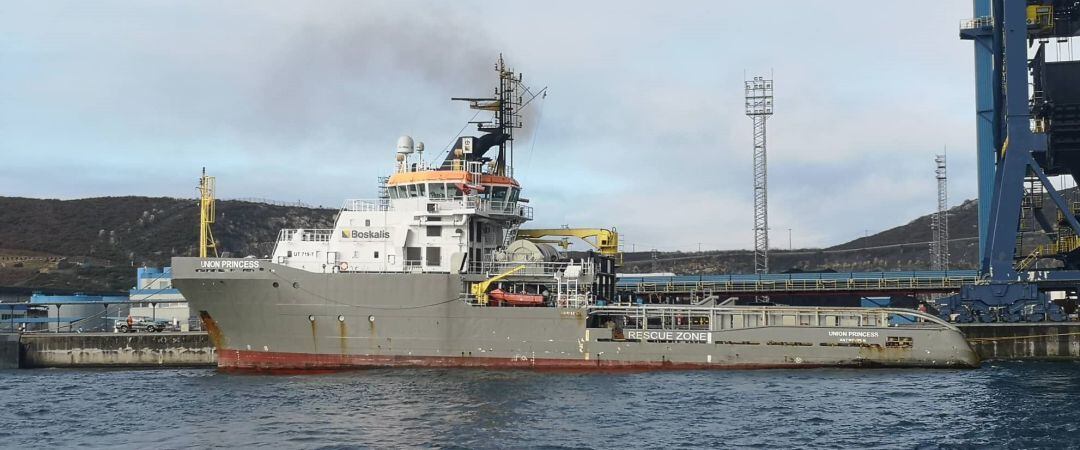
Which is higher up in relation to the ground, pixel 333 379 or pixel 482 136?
pixel 482 136

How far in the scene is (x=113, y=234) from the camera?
A: 93.3 metres

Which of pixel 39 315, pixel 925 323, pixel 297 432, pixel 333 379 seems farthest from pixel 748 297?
pixel 39 315

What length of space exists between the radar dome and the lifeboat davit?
6.94m

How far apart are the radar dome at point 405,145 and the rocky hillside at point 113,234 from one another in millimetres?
50749

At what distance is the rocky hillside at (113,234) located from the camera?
8012 centimetres

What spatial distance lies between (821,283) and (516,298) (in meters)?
20.8

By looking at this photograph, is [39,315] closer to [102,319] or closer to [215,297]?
[102,319]

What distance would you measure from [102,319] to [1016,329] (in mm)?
43583

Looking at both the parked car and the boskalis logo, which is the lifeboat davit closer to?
the boskalis logo

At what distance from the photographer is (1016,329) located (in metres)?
36.1

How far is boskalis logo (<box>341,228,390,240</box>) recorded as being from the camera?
32844 millimetres

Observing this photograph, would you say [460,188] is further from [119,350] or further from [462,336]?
[119,350]

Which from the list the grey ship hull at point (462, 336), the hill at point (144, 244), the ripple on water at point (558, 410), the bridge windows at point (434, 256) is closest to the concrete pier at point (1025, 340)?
the ripple on water at point (558, 410)

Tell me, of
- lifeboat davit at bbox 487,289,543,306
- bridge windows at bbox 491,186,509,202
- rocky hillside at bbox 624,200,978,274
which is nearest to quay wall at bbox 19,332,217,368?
bridge windows at bbox 491,186,509,202
